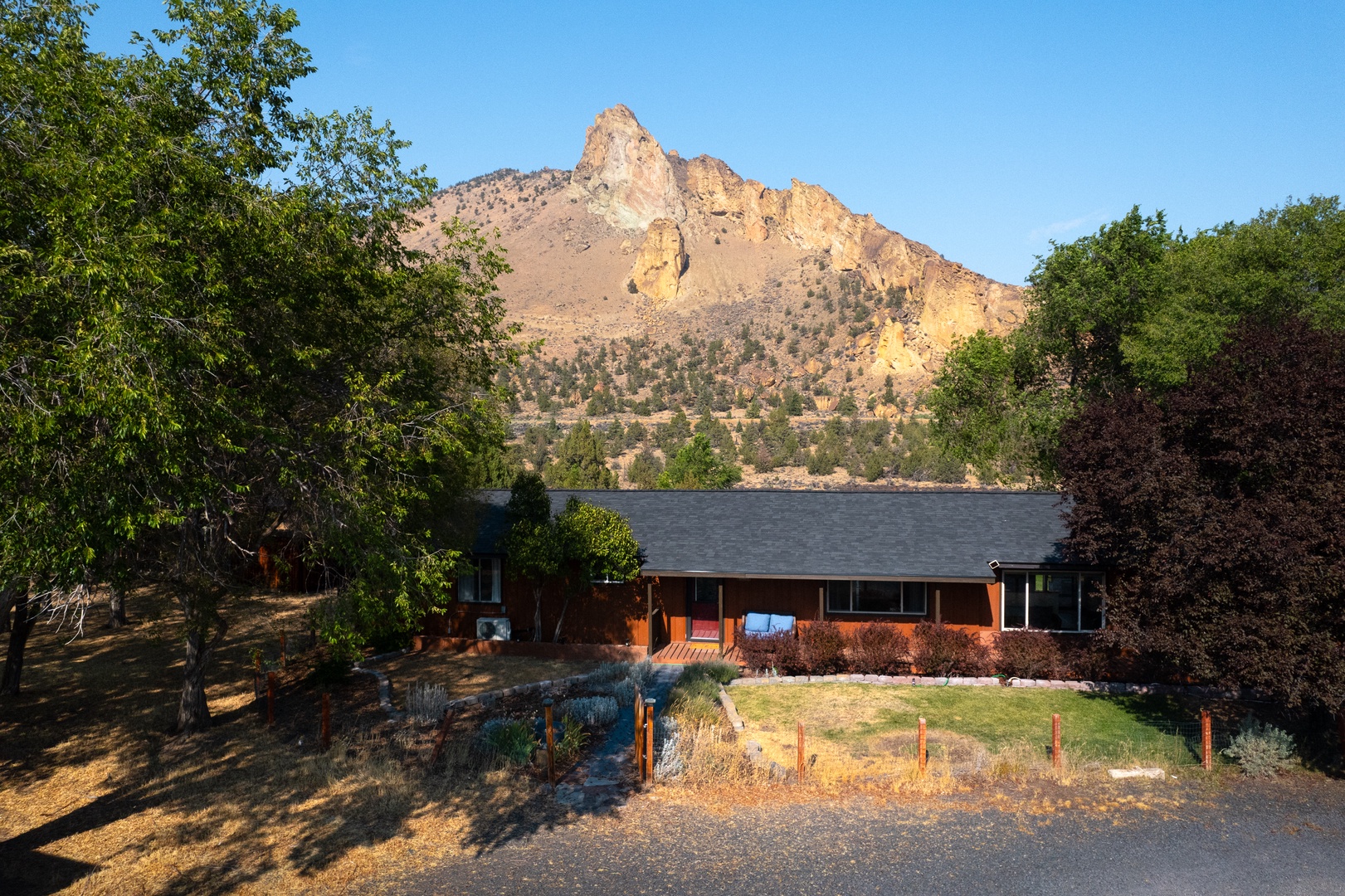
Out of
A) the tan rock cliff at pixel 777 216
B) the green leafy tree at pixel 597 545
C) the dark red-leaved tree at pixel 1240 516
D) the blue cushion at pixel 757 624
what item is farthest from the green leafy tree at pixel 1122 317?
the tan rock cliff at pixel 777 216

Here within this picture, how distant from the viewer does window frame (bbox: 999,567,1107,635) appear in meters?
22.1

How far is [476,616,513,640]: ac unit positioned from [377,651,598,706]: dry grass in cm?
67

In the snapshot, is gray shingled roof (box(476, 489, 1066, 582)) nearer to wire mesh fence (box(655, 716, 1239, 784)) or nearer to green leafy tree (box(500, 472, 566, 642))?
green leafy tree (box(500, 472, 566, 642))

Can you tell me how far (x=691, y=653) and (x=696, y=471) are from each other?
88.8ft

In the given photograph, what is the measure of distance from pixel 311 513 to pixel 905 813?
10.6 m

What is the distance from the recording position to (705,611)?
25.1 meters

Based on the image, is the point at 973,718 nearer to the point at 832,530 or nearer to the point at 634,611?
the point at 832,530

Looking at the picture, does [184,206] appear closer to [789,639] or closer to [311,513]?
[311,513]

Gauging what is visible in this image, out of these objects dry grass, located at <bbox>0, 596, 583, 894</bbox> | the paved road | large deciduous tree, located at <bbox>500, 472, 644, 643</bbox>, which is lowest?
the paved road

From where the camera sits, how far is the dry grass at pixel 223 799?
1111 cm

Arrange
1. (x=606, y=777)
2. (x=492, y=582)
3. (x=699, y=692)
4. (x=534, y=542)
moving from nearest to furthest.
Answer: (x=606, y=777) < (x=699, y=692) < (x=534, y=542) < (x=492, y=582)

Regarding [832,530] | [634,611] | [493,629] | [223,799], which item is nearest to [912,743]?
[832,530]

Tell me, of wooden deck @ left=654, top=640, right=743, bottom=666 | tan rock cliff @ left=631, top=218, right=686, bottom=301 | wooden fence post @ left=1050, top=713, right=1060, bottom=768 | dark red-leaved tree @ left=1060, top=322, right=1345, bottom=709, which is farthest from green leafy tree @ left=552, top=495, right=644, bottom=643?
tan rock cliff @ left=631, top=218, right=686, bottom=301

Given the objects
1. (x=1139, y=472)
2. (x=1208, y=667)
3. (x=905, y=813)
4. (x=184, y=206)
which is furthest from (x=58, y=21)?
(x=1208, y=667)
